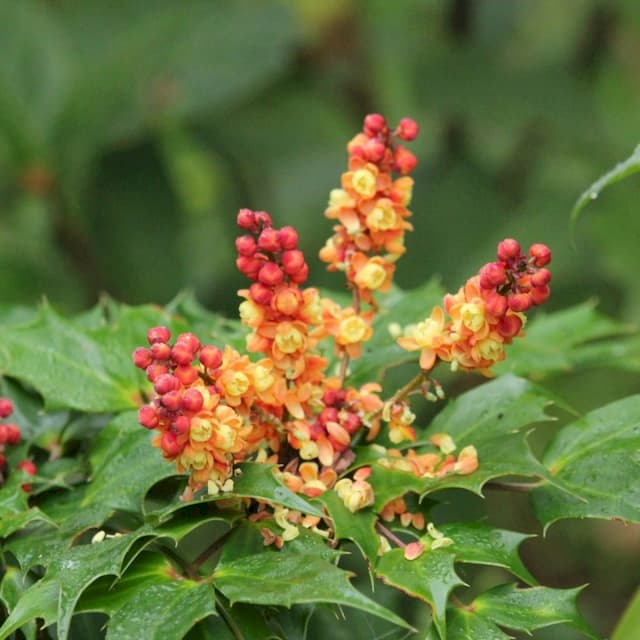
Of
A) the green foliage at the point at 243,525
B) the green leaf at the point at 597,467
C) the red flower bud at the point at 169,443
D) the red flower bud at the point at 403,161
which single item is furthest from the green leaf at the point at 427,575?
the red flower bud at the point at 403,161

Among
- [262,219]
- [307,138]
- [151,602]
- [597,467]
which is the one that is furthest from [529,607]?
[307,138]

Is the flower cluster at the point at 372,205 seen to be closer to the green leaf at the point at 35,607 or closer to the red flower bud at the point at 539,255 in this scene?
the red flower bud at the point at 539,255

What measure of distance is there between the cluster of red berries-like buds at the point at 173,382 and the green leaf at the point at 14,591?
26 cm

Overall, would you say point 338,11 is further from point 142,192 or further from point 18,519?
point 18,519

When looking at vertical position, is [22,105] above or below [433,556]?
above

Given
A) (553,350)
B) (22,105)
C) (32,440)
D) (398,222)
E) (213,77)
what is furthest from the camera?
(213,77)

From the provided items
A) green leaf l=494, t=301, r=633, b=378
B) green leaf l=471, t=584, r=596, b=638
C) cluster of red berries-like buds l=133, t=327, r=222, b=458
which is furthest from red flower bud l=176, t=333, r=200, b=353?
green leaf l=494, t=301, r=633, b=378

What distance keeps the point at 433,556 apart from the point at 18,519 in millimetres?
495

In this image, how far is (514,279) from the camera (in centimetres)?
114

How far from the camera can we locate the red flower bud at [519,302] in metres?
1.12

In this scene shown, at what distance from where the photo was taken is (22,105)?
329 centimetres

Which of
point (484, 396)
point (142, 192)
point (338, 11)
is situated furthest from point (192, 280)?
point (484, 396)

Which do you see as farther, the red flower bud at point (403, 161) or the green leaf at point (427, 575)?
the red flower bud at point (403, 161)

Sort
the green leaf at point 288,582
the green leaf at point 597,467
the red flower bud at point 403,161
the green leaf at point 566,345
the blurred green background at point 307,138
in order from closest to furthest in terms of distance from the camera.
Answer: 1. the green leaf at point 288,582
2. the green leaf at point 597,467
3. the red flower bud at point 403,161
4. the green leaf at point 566,345
5. the blurred green background at point 307,138
